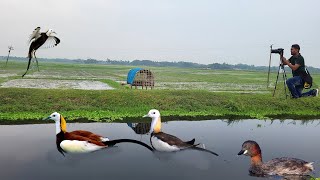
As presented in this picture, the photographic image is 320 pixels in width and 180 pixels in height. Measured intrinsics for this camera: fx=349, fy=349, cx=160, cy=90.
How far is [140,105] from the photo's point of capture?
16531 millimetres

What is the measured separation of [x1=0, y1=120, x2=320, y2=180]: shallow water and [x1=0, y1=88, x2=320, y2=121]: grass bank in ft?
8.13

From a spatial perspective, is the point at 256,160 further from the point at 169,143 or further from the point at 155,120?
the point at 155,120

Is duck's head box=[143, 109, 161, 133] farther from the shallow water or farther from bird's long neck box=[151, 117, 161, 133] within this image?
the shallow water

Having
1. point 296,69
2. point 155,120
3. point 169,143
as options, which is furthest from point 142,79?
point 169,143

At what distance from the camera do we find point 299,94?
45.3 feet

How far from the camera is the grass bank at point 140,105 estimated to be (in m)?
14.9


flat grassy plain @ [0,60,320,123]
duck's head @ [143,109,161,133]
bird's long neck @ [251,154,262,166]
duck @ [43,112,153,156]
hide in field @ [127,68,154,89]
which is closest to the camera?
bird's long neck @ [251,154,262,166]

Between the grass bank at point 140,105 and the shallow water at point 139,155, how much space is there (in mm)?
2479

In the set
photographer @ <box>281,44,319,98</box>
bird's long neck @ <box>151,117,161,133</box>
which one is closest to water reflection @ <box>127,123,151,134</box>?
bird's long neck @ <box>151,117,161,133</box>

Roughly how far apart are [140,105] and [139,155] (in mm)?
7959

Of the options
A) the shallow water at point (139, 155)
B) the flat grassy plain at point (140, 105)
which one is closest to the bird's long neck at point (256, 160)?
the shallow water at point (139, 155)

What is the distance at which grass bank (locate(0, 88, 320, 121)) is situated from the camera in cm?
1490

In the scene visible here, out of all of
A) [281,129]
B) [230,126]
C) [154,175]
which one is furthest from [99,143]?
[281,129]

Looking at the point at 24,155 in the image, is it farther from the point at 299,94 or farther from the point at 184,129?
the point at 299,94
